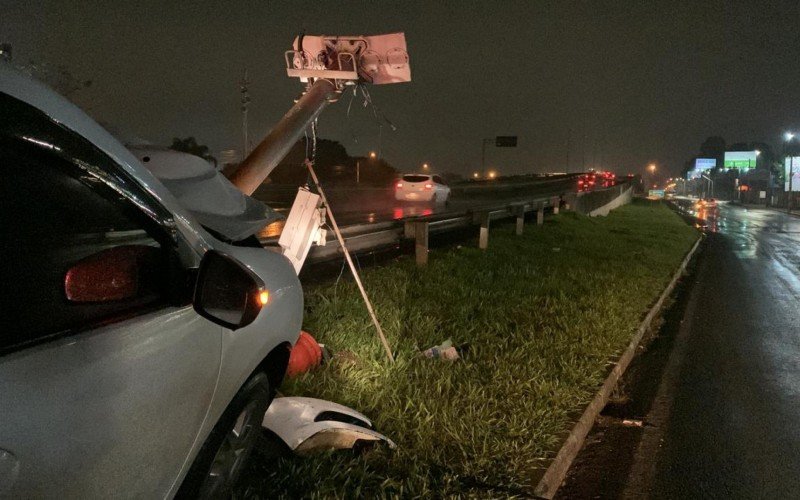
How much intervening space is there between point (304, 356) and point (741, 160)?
497 ft

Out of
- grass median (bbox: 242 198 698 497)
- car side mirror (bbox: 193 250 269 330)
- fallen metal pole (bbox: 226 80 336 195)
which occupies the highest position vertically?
fallen metal pole (bbox: 226 80 336 195)

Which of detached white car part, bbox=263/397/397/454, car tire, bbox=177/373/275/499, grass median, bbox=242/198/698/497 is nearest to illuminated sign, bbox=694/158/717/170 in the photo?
grass median, bbox=242/198/698/497

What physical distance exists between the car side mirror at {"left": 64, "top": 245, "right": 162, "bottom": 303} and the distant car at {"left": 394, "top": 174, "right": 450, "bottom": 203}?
30.6m

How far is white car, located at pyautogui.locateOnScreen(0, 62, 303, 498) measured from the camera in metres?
1.68

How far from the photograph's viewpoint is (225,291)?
2.32m

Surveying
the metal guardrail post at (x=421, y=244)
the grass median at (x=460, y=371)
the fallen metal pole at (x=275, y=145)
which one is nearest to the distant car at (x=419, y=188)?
the grass median at (x=460, y=371)

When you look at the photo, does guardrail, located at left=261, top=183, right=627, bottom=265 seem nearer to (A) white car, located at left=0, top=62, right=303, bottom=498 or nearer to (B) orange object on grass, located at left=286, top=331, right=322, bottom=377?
(B) orange object on grass, located at left=286, top=331, right=322, bottom=377

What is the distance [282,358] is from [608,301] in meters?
6.91

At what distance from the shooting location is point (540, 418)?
4.98 metres

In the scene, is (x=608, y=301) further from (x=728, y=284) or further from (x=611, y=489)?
(x=728, y=284)

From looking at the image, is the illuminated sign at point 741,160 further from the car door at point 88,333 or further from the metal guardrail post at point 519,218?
the car door at point 88,333

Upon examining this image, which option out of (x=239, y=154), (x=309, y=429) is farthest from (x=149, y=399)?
(x=239, y=154)

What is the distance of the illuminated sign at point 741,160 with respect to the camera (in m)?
→ 138

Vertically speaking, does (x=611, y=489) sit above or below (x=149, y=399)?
below
